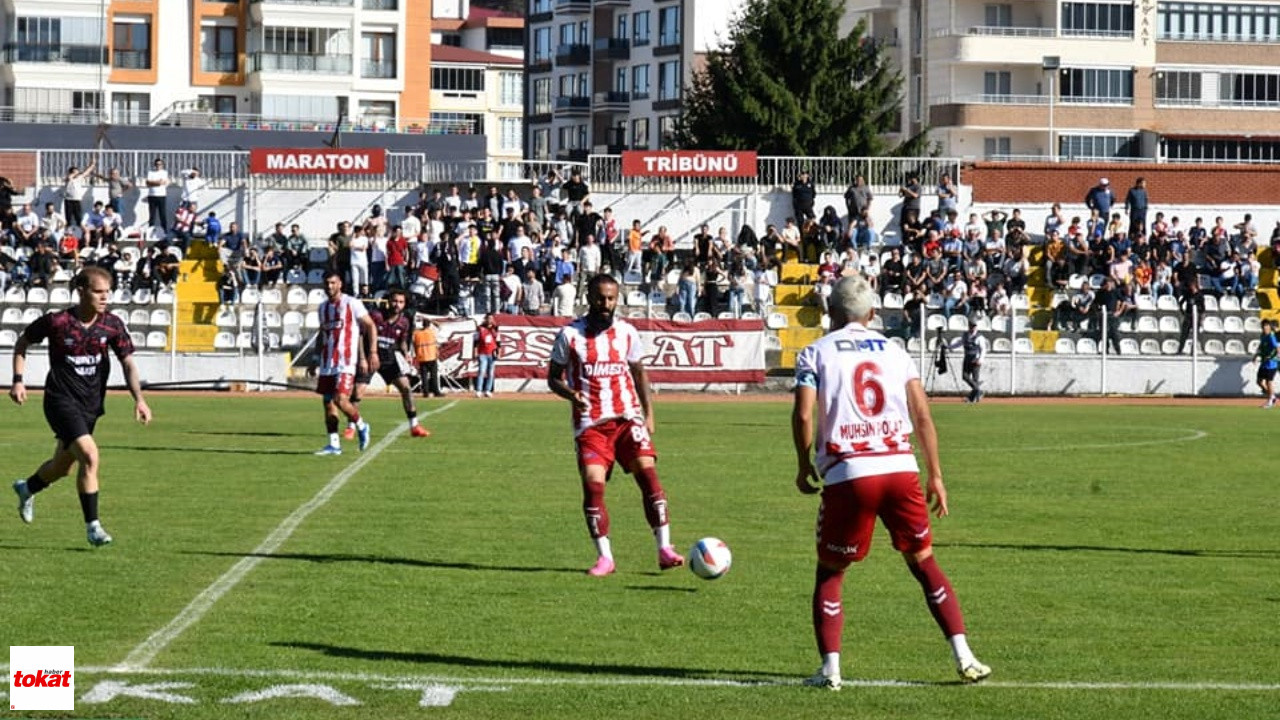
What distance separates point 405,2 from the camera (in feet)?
283

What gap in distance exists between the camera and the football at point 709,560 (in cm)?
1362

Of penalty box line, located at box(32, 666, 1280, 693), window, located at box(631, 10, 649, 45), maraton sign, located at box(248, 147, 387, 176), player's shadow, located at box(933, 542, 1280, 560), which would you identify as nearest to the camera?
penalty box line, located at box(32, 666, 1280, 693)

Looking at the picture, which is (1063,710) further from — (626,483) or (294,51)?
(294,51)

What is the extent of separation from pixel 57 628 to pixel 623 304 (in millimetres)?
36626

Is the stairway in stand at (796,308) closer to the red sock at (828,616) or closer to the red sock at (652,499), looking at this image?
the red sock at (652,499)

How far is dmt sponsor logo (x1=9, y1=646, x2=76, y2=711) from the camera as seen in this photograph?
30.4 ft

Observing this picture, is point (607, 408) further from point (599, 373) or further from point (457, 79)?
point (457, 79)

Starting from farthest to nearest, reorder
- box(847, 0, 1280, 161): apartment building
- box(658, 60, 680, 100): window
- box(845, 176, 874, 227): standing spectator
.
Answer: box(658, 60, 680, 100): window
box(847, 0, 1280, 161): apartment building
box(845, 176, 874, 227): standing spectator

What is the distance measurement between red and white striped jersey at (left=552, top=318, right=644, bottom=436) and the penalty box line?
14.6ft

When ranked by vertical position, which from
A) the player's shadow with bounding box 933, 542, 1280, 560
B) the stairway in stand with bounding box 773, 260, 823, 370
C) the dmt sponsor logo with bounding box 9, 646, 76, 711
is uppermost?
the stairway in stand with bounding box 773, 260, 823, 370

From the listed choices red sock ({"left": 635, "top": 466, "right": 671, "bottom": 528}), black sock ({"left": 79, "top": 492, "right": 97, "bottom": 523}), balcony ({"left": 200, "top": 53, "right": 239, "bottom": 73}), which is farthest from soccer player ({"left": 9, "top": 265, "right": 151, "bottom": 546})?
balcony ({"left": 200, "top": 53, "right": 239, "bottom": 73})

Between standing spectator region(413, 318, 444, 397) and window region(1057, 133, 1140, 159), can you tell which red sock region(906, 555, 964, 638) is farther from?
window region(1057, 133, 1140, 159)

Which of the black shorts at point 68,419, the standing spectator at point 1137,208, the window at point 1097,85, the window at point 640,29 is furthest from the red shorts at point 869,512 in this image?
the window at point 640,29

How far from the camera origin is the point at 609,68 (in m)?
113
